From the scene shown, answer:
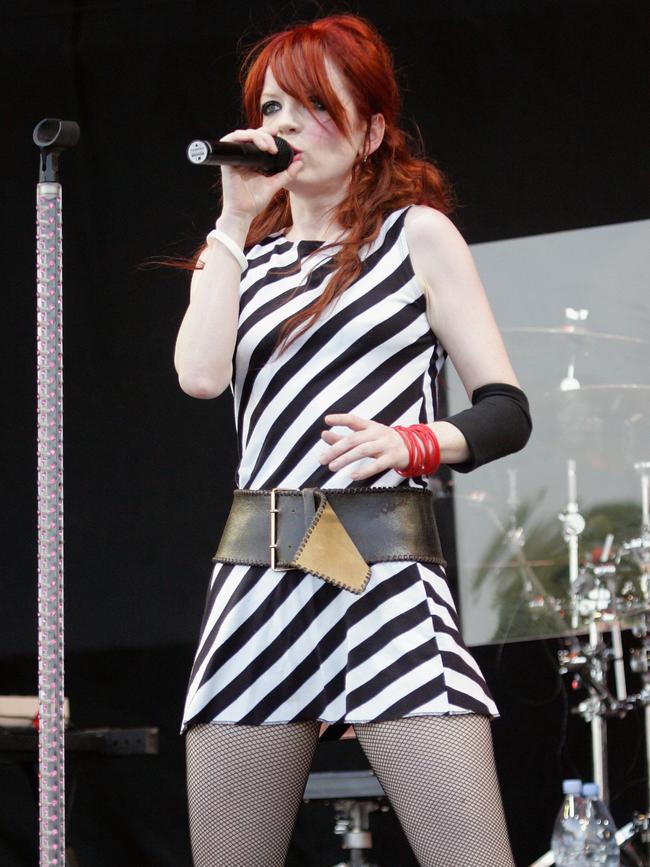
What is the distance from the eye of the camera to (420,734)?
1.41m

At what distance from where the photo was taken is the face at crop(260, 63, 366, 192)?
159 cm

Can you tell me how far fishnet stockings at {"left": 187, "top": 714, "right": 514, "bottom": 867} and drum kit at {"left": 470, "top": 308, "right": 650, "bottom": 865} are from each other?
7.58 feet

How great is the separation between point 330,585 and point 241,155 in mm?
481

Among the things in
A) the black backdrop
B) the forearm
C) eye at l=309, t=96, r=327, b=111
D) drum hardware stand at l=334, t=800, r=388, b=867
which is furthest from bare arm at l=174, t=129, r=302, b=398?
the black backdrop

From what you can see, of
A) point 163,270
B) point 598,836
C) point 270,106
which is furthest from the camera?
point 163,270

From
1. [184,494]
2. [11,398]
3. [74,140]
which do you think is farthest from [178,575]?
[74,140]

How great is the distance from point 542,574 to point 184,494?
42.5 inches

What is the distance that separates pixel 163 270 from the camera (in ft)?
13.0

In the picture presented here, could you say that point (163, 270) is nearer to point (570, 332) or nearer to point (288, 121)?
point (570, 332)

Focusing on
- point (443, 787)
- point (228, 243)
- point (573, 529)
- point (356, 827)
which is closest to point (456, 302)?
point (228, 243)

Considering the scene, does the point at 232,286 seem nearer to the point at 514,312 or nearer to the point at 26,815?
the point at 514,312

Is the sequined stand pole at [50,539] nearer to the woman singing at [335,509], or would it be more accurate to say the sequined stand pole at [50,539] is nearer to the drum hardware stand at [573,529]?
the woman singing at [335,509]

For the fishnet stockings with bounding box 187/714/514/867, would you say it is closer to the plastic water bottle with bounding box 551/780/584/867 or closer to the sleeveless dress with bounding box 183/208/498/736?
the sleeveless dress with bounding box 183/208/498/736

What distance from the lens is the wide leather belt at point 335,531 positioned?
1.45 m
